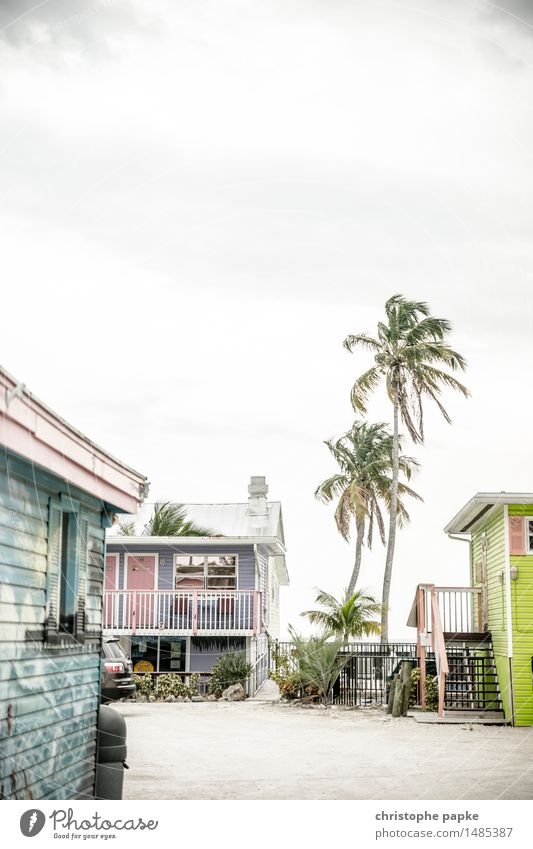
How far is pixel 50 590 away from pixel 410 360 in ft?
9.06

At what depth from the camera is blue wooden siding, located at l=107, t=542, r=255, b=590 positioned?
1429 centimetres

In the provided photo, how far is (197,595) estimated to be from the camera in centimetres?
1363

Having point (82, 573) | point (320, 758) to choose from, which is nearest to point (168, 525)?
point (320, 758)

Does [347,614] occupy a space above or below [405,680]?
above

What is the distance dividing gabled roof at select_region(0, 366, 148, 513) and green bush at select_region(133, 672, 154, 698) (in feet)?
23.6

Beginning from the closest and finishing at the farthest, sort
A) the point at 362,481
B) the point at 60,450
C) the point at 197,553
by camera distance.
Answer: the point at 60,450 < the point at 362,481 < the point at 197,553

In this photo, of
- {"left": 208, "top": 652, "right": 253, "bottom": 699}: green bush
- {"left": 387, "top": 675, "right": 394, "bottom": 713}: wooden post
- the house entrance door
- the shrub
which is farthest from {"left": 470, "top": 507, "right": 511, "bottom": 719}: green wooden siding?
the house entrance door

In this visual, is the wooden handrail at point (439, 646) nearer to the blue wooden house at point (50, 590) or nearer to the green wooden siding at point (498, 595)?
the green wooden siding at point (498, 595)

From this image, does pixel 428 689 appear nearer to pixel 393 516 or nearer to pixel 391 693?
pixel 391 693

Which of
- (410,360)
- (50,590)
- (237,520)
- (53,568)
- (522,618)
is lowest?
(522,618)

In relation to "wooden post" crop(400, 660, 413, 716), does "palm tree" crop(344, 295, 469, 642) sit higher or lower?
higher

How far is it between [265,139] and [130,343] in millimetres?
1505

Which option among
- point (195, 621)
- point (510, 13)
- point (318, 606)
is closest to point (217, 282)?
point (510, 13)

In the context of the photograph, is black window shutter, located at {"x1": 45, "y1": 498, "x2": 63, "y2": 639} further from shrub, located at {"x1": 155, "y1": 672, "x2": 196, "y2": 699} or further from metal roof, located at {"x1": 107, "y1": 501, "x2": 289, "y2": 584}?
shrub, located at {"x1": 155, "y1": 672, "x2": 196, "y2": 699}
